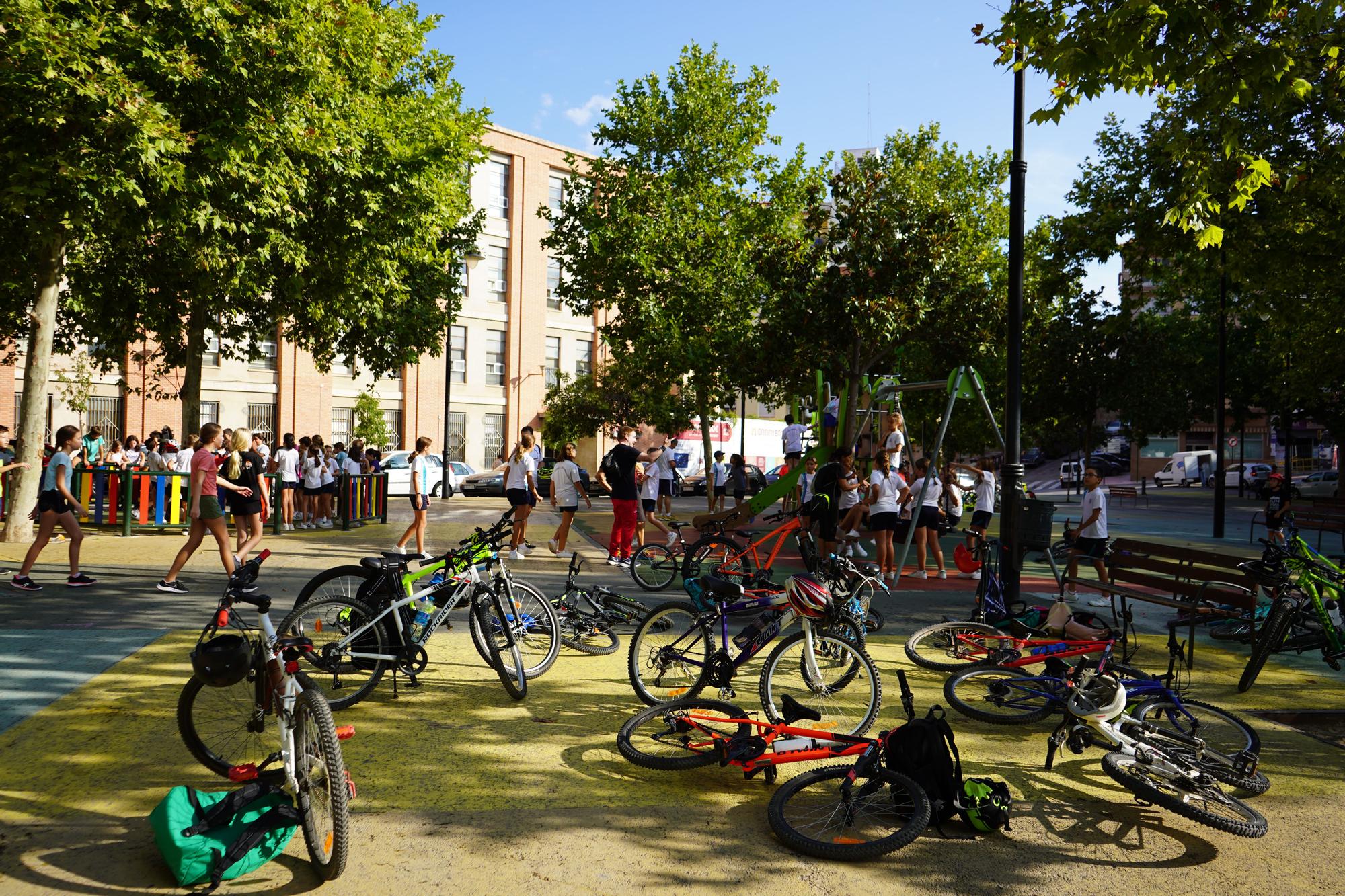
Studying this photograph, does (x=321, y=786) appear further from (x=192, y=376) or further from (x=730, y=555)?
(x=192, y=376)

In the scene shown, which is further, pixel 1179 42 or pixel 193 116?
pixel 193 116

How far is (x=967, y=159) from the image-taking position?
41.2 metres

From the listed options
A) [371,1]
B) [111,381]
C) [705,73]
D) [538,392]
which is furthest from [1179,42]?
[538,392]

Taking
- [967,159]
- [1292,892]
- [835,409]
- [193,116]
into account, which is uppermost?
[967,159]

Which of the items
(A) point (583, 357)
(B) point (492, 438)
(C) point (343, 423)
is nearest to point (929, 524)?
(C) point (343, 423)

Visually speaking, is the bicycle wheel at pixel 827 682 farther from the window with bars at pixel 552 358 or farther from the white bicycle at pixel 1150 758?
the window with bars at pixel 552 358

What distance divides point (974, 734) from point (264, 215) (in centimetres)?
1200

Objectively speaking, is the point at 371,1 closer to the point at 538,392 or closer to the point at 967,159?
the point at 967,159

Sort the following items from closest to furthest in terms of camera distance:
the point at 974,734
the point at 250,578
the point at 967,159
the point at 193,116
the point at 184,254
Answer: the point at 250,578 < the point at 974,734 < the point at 193,116 < the point at 184,254 < the point at 967,159

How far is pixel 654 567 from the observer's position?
11836 mm

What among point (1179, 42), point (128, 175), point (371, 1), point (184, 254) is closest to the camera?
point (1179, 42)

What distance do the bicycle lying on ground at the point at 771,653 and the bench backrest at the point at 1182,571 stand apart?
3.52 metres

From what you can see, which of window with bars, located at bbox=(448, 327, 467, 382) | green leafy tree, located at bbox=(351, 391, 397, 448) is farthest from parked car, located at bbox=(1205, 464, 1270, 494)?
green leafy tree, located at bbox=(351, 391, 397, 448)

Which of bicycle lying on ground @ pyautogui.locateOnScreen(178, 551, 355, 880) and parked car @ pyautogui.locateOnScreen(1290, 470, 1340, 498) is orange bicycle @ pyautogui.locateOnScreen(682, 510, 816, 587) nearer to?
bicycle lying on ground @ pyautogui.locateOnScreen(178, 551, 355, 880)
